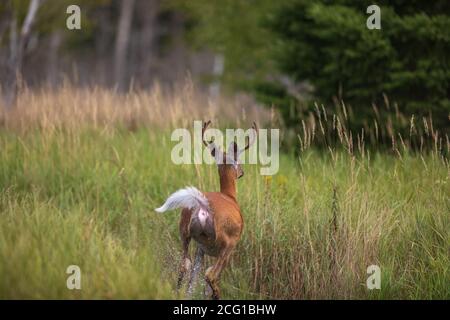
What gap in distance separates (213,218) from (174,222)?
6.03ft

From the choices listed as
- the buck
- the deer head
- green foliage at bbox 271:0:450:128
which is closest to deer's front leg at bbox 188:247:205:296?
the buck

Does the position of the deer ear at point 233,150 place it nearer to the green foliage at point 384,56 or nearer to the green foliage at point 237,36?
the green foliage at point 384,56

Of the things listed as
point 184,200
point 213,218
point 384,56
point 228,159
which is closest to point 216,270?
point 213,218

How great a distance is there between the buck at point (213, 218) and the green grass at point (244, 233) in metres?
0.32

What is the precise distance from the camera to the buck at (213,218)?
470 cm

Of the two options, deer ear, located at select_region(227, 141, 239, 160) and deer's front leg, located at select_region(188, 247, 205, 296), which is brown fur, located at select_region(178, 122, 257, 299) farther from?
deer ear, located at select_region(227, 141, 239, 160)

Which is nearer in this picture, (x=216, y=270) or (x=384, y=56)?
(x=216, y=270)

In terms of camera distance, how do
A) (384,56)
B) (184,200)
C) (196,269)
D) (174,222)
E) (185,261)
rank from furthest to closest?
(384,56)
(174,222)
(196,269)
(185,261)
(184,200)

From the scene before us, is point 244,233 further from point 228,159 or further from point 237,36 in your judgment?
point 237,36

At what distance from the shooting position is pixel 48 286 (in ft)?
14.9

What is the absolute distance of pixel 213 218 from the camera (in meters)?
4.83

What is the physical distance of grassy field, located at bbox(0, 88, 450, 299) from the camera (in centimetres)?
477

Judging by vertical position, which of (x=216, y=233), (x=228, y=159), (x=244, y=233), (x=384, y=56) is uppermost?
(x=384, y=56)

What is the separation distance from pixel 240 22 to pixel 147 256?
12.0 m
